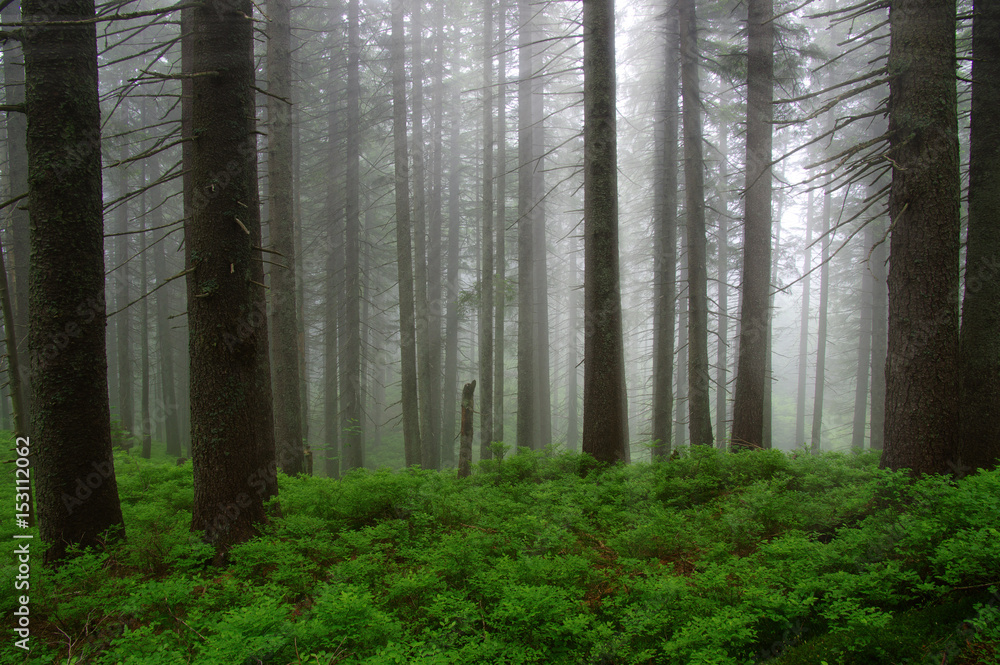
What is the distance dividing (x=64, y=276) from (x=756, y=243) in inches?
431

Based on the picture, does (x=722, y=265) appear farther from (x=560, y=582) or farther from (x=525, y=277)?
(x=560, y=582)

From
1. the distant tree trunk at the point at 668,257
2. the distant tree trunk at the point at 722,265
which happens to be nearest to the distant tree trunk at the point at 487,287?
the distant tree trunk at the point at 668,257

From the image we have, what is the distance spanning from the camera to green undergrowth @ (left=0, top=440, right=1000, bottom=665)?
3.46 m

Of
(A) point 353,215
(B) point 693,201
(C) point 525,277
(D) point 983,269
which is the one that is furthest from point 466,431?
(A) point 353,215

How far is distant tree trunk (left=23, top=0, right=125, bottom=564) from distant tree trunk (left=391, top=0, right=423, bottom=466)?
8.00 metres

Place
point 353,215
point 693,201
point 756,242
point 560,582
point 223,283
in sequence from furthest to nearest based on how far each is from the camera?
point 353,215
point 693,201
point 756,242
point 223,283
point 560,582

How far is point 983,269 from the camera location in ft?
21.8

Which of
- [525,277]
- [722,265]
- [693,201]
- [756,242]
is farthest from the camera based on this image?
[722,265]

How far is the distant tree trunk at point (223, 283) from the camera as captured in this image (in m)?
5.34

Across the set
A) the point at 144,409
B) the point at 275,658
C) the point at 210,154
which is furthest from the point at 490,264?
the point at 144,409

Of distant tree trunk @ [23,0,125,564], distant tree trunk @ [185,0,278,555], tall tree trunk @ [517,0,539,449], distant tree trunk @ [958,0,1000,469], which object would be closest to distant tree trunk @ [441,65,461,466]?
tall tree trunk @ [517,0,539,449]

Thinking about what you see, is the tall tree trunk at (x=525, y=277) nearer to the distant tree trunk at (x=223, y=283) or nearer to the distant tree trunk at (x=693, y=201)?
the distant tree trunk at (x=693, y=201)

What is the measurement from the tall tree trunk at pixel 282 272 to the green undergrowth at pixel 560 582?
3.34m

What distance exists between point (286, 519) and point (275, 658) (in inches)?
103
